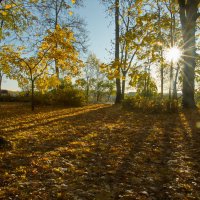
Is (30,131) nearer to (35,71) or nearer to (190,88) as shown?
(35,71)

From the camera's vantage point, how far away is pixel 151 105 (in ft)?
51.6

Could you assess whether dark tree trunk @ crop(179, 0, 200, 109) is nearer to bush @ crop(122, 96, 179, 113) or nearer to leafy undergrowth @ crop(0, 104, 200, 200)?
bush @ crop(122, 96, 179, 113)

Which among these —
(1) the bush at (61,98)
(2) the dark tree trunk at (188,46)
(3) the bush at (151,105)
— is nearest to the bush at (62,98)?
(1) the bush at (61,98)

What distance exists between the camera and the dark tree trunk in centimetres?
1467

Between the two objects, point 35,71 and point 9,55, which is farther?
point 35,71

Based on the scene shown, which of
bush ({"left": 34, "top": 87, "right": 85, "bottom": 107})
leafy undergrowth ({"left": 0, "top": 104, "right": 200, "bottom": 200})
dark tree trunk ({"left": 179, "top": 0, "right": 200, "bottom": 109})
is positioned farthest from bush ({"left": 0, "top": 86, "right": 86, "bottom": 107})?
leafy undergrowth ({"left": 0, "top": 104, "right": 200, "bottom": 200})

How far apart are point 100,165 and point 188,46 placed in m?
12.1

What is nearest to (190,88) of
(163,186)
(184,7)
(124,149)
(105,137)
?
(184,7)

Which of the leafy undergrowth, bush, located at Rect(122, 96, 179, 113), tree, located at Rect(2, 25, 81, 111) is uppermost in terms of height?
tree, located at Rect(2, 25, 81, 111)

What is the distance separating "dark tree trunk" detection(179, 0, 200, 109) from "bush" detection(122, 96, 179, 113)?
3.40ft

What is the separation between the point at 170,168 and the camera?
534cm

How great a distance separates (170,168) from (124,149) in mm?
1729

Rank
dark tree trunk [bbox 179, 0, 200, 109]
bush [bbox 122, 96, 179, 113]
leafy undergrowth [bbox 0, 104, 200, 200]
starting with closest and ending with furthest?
leafy undergrowth [bbox 0, 104, 200, 200], dark tree trunk [bbox 179, 0, 200, 109], bush [bbox 122, 96, 179, 113]

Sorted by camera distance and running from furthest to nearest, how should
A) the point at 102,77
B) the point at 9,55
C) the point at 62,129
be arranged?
the point at 102,77 → the point at 9,55 → the point at 62,129
